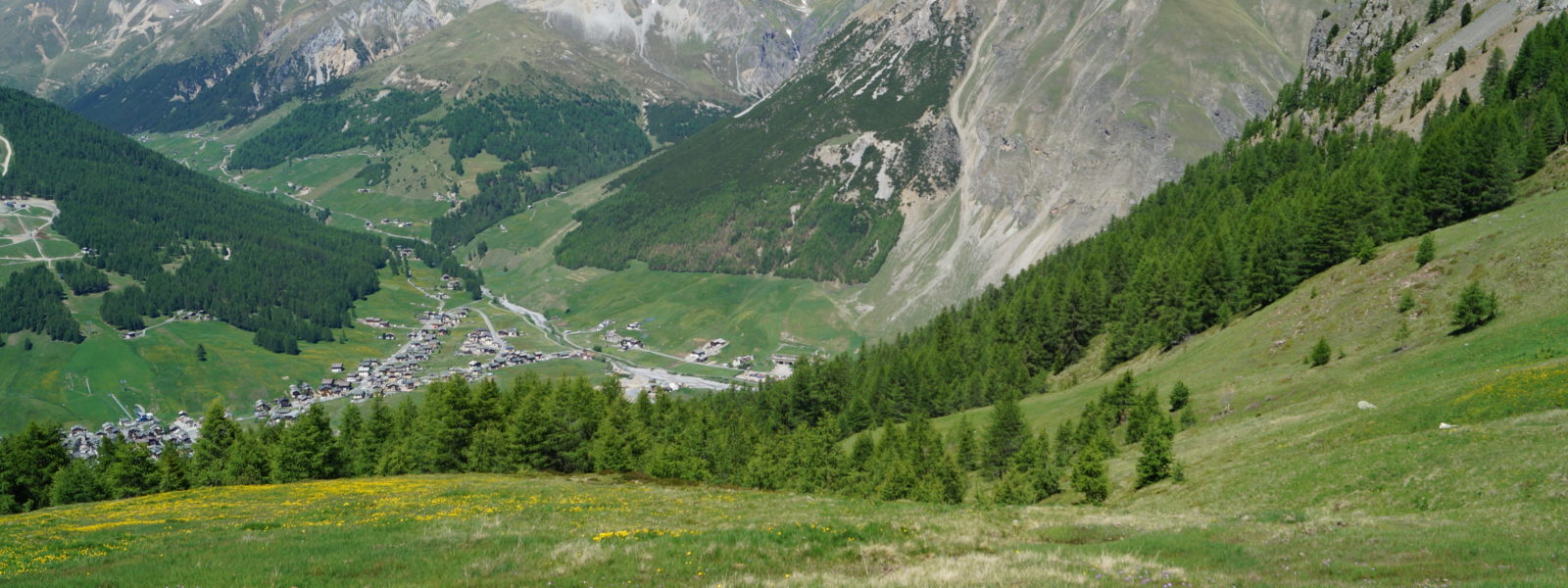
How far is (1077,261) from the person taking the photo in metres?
174

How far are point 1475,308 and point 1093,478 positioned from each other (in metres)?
34.0

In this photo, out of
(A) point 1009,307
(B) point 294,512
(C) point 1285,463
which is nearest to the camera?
(B) point 294,512

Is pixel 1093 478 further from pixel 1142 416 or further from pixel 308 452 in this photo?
pixel 308 452

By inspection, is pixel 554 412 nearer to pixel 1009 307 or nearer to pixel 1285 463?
pixel 1285 463

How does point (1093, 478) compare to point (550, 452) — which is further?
point (550, 452)

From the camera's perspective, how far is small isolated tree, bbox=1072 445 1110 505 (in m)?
57.3

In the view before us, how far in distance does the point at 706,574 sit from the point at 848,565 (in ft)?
14.0

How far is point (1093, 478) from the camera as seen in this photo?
5778cm

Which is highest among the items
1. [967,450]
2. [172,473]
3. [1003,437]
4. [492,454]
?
[172,473]

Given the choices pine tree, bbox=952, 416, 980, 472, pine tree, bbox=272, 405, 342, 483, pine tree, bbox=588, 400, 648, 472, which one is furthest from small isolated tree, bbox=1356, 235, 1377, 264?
pine tree, bbox=272, 405, 342, 483

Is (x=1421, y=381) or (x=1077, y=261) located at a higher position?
(x=1077, y=261)

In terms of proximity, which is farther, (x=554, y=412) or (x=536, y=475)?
(x=554, y=412)

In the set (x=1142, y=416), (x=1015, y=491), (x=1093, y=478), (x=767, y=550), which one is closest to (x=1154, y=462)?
(x=1093, y=478)

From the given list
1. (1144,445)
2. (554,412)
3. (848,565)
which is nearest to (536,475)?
(554,412)
